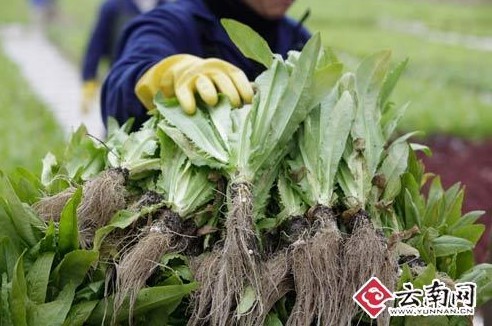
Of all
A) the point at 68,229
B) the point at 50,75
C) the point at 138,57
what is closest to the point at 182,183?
the point at 68,229

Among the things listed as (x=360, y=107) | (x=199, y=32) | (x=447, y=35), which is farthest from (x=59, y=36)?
(x=360, y=107)

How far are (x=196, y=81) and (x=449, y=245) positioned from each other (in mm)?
810

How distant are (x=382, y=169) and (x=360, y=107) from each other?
7.8 inches

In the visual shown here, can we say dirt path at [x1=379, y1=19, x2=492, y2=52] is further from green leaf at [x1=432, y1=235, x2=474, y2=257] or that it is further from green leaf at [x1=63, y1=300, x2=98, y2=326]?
green leaf at [x1=63, y1=300, x2=98, y2=326]

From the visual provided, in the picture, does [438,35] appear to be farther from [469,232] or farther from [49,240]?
[49,240]

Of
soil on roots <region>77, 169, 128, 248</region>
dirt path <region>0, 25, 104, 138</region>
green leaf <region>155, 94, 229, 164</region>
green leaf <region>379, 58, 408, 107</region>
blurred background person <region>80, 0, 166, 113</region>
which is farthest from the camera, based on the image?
dirt path <region>0, 25, 104, 138</region>

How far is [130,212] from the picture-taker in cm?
204

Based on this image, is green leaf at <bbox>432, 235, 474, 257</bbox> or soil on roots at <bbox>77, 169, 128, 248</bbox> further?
green leaf at <bbox>432, 235, 474, 257</bbox>

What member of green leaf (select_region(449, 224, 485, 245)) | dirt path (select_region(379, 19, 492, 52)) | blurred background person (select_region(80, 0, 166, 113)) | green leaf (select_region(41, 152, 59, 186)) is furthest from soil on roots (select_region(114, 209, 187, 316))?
dirt path (select_region(379, 19, 492, 52))

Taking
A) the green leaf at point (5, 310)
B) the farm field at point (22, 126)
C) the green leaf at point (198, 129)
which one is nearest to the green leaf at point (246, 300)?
the green leaf at point (198, 129)

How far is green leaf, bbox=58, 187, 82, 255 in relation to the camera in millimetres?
1936

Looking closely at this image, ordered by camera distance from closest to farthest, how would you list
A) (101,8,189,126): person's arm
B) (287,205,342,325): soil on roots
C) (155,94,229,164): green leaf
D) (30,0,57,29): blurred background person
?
(287,205,342,325): soil on roots < (155,94,229,164): green leaf < (101,8,189,126): person's arm < (30,0,57,29): blurred background person

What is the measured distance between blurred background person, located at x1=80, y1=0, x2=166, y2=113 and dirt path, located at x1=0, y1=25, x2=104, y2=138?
0.64 metres

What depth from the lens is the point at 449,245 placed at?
218cm
